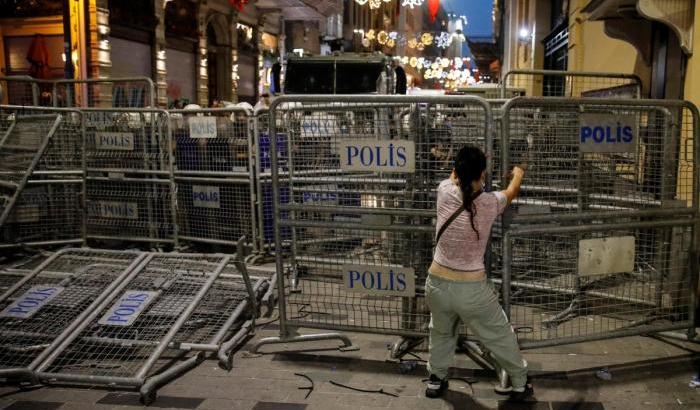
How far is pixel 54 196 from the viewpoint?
860 centimetres

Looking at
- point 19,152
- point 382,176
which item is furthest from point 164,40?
point 382,176

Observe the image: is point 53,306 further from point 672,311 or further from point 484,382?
point 672,311

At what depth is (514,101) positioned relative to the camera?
169 inches

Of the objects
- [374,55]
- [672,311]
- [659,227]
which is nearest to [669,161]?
[659,227]

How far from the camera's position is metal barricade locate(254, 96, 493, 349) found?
15.1 feet

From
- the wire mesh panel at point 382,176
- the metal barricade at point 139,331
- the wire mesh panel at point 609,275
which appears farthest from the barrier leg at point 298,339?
the wire mesh panel at point 609,275

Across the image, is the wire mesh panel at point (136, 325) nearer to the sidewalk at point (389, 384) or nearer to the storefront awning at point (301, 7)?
the sidewalk at point (389, 384)

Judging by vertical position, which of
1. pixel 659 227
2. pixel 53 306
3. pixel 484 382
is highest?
pixel 659 227

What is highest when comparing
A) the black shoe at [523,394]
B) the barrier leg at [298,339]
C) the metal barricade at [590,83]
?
the metal barricade at [590,83]

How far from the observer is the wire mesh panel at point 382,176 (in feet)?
15.1

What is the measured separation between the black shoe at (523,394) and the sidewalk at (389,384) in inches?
2.6

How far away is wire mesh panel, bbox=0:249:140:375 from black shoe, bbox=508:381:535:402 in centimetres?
355

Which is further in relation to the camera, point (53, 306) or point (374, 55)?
point (374, 55)

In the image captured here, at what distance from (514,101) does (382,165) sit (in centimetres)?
109
